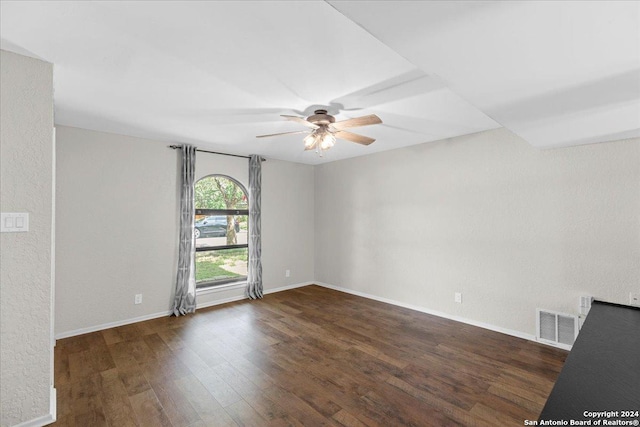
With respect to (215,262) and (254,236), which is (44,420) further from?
(254,236)

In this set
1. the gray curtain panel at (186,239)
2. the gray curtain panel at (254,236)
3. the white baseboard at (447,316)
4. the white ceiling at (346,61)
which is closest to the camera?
the white ceiling at (346,61)

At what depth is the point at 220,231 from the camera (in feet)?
16.1

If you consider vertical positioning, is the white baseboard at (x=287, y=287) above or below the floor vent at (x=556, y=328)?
below

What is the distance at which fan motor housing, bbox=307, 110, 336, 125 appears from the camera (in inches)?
110

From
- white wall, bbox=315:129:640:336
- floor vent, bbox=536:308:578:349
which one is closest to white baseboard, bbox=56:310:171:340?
white wall, bbox=315:129:640:336

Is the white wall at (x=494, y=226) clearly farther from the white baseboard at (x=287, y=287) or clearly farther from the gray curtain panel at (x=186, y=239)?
the gray curtain panel at (x=186, y=239)

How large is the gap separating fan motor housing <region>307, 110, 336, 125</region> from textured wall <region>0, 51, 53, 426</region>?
1.98 meters

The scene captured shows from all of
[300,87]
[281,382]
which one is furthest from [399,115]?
[281,382]

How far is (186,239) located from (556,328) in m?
4.74

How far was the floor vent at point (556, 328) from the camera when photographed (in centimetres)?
304

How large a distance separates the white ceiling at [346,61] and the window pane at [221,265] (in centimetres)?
232

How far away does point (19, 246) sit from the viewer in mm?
1960

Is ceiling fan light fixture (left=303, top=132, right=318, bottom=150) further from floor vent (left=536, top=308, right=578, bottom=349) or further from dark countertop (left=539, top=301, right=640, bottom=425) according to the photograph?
A: floor vent (left=536, top=308, right=578, bottom=349)

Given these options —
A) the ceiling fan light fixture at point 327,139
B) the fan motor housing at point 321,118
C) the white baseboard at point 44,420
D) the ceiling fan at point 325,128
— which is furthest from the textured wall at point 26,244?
the ceiling fan light fixture at point 327,139
